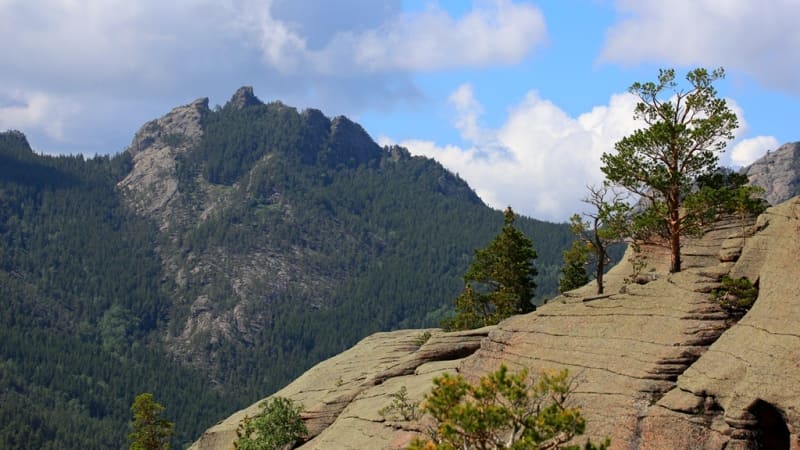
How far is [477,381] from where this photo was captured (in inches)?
1763

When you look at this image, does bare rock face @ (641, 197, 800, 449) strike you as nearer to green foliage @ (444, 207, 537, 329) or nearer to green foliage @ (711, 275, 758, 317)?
green foliage @ (711, 275, 758, 317)

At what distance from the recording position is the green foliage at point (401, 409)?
4404 cm

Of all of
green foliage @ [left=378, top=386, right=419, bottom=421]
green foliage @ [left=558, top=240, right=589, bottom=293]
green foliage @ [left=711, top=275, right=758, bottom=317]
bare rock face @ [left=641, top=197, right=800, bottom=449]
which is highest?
green foliage @ [left=558, top=240, right=589, bottom=293]

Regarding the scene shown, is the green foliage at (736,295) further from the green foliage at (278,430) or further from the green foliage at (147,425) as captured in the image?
the green foliage at (147,425)

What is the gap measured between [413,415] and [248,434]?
13.5 metres

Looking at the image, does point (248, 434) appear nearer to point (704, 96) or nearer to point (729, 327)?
point (729, 327)

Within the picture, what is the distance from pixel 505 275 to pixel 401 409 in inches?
1417

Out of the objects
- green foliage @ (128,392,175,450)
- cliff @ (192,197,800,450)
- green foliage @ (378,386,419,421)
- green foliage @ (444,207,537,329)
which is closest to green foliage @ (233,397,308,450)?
cliff @ (192,197,800,450)

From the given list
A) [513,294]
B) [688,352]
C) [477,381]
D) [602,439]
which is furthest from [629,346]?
[513,294]

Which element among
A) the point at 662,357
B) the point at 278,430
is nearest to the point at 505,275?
the point at 278,430

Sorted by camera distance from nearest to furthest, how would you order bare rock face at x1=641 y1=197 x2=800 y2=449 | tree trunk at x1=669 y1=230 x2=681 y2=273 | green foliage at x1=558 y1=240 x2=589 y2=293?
bare rock face at x1=641 y1=197 x2=800 y2=449, tree trunk at x1=669 y1=230 x2=681 y2=273, green foliage at x1=558 y1=240 x2=589 y2=293

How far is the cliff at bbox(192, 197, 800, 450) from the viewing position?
3291 cm

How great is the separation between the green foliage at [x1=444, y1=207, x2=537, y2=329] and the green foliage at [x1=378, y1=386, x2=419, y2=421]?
101ft

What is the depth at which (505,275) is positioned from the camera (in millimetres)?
79062
